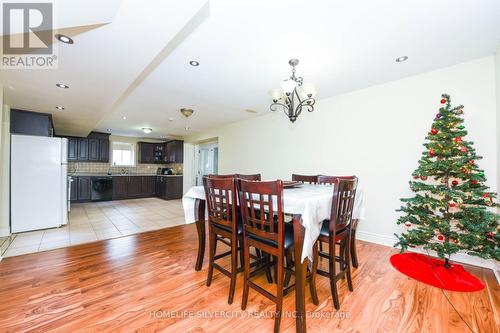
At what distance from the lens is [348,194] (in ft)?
5.88

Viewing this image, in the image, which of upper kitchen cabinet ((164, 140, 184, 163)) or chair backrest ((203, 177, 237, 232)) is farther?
upper kitchen cabinet ((164, 140, 184, 163))

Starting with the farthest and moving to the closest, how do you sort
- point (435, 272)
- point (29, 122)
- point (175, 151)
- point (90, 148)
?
point (175, 151) < point (90, 148) < point (29, 122) < point (435, 272)

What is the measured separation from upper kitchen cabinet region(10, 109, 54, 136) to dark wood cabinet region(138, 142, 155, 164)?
3.72 metres

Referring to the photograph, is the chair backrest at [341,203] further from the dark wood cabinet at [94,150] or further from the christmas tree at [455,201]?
the dark wood cabinet at [94,150]

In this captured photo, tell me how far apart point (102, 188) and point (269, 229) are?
7142 mm

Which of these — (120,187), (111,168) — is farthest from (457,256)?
(111,168)

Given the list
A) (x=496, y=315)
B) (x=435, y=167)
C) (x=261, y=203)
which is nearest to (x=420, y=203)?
(x=435, y=167)

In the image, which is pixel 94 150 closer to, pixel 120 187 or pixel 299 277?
pixel 120 187

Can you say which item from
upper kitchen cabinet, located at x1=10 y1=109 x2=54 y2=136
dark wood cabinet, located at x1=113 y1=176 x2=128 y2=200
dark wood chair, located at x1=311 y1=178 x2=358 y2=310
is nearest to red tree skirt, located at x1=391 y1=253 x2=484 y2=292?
dark wood chair, located at x1=311 y1=178 x2=358 y2=310

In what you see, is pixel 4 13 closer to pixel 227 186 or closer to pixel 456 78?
pixel 227 186

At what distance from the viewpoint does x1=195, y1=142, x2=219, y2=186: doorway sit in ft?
23.9

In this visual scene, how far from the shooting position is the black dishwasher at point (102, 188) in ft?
22.1

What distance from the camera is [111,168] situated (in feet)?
25.0

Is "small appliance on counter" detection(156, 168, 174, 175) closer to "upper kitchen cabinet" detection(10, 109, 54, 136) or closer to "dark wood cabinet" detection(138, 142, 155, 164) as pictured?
"dark wood cabinet" detection(138, 142, 155, 164)
